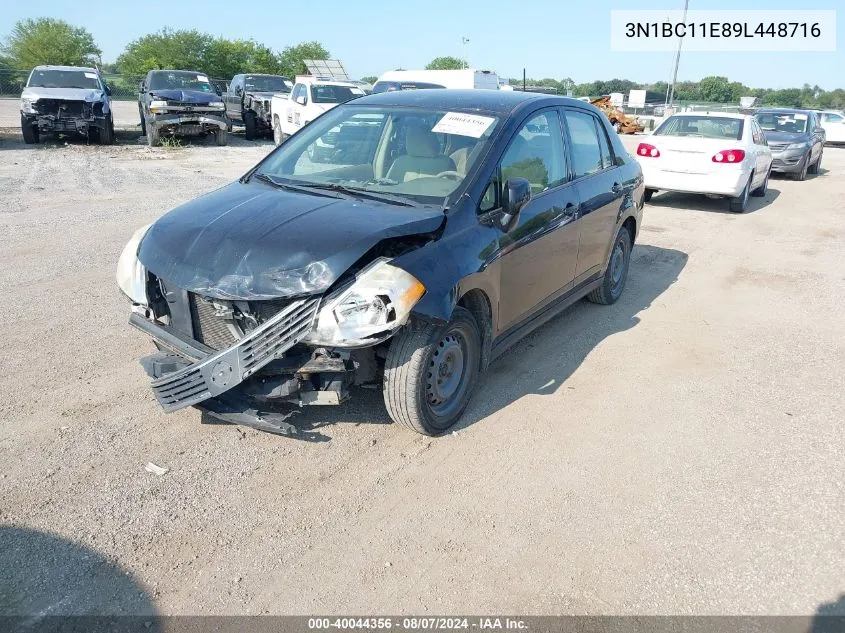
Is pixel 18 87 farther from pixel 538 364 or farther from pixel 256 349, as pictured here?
pixel 256 349

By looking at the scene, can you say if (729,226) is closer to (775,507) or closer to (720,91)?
(775,507)

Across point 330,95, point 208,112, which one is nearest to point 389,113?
point 330,95

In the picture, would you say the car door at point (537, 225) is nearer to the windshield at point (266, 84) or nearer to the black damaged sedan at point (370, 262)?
the black damaged sedan at point (370, 262)

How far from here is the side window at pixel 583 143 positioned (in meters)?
5.08

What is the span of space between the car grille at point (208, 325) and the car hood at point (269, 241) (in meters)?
0.14

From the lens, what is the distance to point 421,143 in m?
4.28

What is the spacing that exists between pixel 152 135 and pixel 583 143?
15.5 m

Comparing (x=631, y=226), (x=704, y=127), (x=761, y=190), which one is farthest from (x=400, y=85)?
(x=631, y=226)

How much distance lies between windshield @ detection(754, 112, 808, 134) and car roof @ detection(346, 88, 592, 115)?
14.5m

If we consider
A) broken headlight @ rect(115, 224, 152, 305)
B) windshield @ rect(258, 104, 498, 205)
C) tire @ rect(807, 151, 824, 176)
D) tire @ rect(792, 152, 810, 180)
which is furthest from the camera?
tire @ rect(807, 151, 824, 176)

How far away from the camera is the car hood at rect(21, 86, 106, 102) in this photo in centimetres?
1620

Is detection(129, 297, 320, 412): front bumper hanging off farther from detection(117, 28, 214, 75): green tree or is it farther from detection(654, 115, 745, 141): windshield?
detection(117, 28, 214, 75): green tree

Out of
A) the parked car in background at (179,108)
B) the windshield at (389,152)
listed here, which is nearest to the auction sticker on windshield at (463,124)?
the windshield at (389,152)

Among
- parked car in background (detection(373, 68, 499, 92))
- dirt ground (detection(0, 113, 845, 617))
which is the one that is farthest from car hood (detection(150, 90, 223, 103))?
dirt ground (detection(0, 113, 845, 617))
